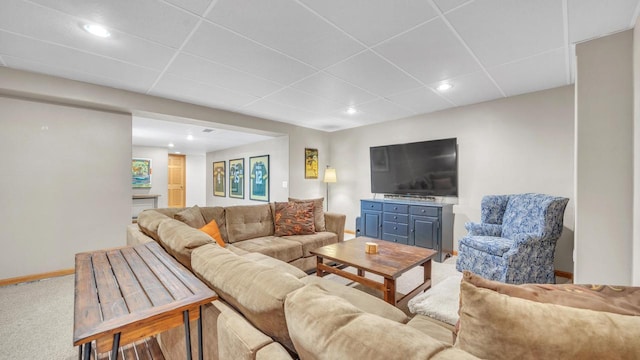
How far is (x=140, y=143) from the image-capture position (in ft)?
23.0

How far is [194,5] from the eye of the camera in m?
1.68

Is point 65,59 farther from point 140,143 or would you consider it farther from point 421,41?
point 140,143

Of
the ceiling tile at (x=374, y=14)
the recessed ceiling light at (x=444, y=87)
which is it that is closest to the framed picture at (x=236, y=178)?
the recessed ceiling light at (x=444, y=87)

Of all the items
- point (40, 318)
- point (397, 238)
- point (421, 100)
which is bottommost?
point (40, 318)

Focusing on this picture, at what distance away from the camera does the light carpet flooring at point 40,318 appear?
5.74 feet

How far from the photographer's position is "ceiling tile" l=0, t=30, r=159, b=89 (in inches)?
84.4

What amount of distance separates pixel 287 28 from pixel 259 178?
16.4 feet

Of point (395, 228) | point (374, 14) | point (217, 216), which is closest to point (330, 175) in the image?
point (395, 228)

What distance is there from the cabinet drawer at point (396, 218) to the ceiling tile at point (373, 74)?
1.96 metres

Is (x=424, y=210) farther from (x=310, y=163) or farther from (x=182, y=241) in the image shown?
(x=182, y=241)

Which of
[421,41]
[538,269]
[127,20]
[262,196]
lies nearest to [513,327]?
[421,41]

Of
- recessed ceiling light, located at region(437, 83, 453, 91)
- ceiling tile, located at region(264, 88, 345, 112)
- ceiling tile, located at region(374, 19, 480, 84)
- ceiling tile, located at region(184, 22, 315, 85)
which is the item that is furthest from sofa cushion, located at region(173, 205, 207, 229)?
recessed ceiling light, located at region(437, 83, 453, 91)

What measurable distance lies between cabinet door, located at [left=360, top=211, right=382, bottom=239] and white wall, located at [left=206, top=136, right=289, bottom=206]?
1679 mm

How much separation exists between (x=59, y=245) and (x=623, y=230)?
5.62 metres
